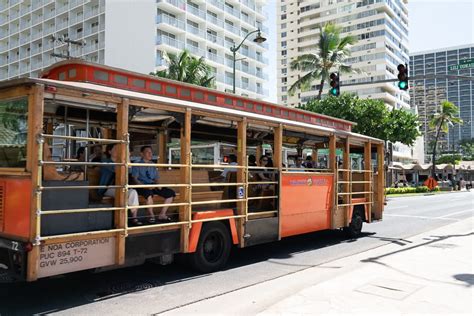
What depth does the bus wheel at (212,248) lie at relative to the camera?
6961mm

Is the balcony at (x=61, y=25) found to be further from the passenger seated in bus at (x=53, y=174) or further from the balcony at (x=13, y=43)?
the passenger seated in bus at (x=53, y=174)

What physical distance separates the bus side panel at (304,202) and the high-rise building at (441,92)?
70.5 metres

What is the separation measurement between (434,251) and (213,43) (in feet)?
169

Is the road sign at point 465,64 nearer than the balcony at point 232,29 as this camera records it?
Yes

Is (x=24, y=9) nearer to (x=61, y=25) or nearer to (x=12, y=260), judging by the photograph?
(x=61, y=25)

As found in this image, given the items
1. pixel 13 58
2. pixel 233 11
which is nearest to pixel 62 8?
pixel 13 58

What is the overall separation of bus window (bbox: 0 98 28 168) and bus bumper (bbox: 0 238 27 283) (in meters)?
0.93

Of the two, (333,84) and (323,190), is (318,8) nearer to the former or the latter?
(333,84)

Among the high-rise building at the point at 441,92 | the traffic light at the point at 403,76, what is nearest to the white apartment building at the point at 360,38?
the high-rise building at the point at 441,92

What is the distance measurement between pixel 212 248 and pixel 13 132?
11.8 ft

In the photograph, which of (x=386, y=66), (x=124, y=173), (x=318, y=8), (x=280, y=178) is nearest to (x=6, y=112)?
(x=124, y=173)

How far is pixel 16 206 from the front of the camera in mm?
5078

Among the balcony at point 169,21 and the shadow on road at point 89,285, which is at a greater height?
the balcony at point 169,21

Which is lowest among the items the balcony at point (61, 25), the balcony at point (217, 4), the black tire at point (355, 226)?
the black tire at point (355, 226)
